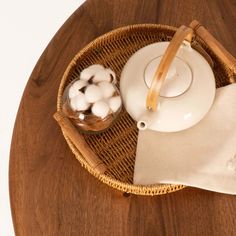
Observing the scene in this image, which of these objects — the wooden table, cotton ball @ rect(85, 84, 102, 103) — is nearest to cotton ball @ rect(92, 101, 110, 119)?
cotton ball @ rect(85, 84, 102, 103)

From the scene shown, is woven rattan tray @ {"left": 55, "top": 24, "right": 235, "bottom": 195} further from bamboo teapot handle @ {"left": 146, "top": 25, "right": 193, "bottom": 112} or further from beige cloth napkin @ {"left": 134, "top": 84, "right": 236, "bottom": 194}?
bamboo teapot handle @ {"left": 146, "top": 25, "right": 193, "bottom": 112}

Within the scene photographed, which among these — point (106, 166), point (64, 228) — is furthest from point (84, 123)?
point (64, 228)

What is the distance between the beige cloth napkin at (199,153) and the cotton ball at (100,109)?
3.8 inches

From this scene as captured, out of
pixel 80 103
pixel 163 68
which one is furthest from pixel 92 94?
pixel 163 68

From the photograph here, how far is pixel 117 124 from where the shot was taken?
0.89 m

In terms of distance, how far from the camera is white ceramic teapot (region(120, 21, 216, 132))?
80 cm

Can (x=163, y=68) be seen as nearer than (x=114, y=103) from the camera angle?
Yes

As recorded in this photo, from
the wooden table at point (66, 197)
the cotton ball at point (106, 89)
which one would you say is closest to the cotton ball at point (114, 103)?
the cotton ball at point (106, 89)

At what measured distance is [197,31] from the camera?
0.88 metres

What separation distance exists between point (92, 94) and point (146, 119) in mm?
106

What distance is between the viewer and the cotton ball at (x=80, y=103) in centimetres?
80

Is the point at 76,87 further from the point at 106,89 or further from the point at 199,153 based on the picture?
the point at 199,153

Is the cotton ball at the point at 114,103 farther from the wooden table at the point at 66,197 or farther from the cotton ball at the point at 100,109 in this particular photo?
the wooden table at the point at 66,197

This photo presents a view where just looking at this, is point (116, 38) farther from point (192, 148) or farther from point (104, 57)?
point (192, 148)
